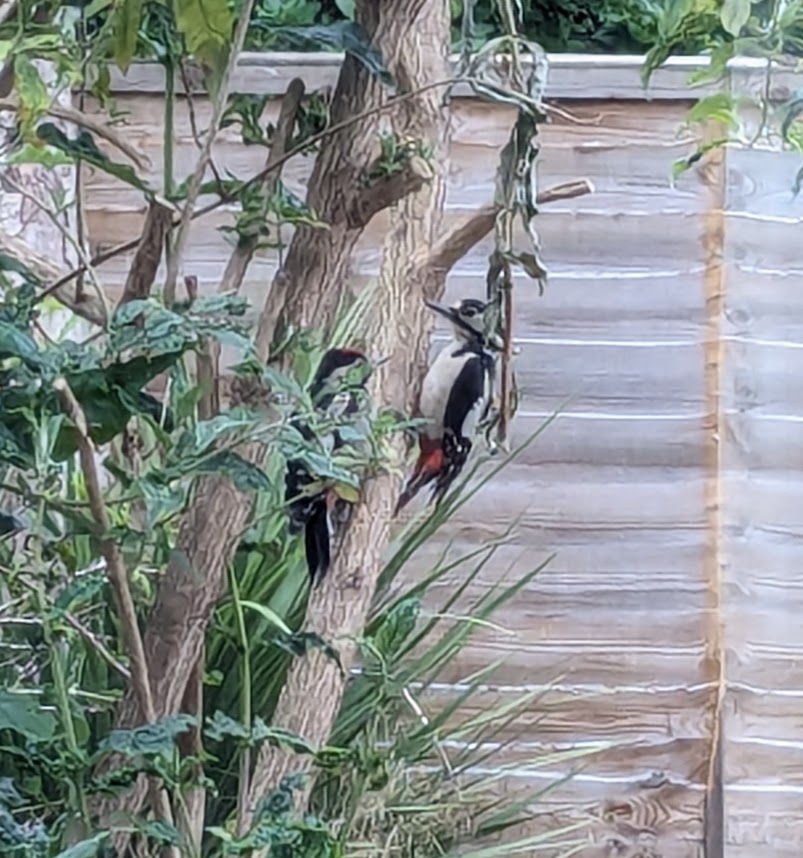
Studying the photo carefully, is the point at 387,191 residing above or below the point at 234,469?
above

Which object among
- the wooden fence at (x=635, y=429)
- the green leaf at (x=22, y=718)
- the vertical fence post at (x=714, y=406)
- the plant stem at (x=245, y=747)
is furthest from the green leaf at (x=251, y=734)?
the vertical fence post at (x=714, y=406)

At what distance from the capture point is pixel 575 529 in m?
1.88

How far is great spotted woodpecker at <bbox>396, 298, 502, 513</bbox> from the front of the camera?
147cm

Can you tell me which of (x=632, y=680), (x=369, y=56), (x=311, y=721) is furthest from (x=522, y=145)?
(x=632, y=680)

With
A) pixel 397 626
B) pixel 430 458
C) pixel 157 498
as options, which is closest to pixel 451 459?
pixel 430 458

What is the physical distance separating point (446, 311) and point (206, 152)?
1.85ft

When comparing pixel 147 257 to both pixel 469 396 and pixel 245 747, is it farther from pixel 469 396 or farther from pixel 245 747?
pixel 469 396

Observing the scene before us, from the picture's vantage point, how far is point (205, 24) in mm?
896

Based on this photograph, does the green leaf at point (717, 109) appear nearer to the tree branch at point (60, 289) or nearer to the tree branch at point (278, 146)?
the tree branch at point (278, 146)

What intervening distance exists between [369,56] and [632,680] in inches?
42.2

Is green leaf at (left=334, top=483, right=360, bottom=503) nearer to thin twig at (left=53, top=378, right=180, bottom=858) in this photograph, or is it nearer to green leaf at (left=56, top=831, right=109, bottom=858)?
thin twig at (left=53, top=378, right=180, bottom=858)

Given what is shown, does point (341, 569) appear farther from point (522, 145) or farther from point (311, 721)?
point (522, 145)

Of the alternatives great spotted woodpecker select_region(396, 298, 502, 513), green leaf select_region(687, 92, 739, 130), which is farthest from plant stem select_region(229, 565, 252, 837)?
green leaf select_region(687, 92, 739, 130)

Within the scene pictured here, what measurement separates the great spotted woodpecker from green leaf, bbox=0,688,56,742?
1.70ft
